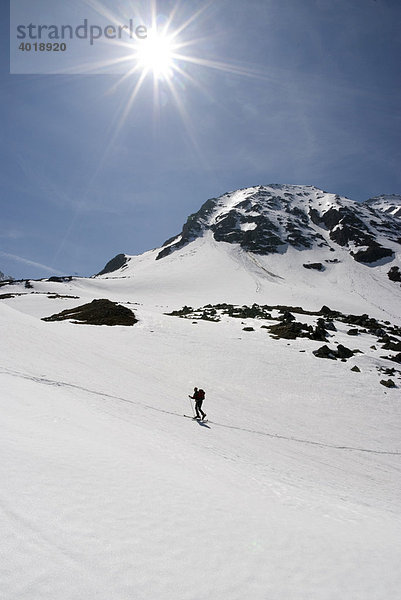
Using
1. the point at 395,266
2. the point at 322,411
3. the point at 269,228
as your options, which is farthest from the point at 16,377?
the point at 269,228

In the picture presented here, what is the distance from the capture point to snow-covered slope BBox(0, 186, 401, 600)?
132 inches

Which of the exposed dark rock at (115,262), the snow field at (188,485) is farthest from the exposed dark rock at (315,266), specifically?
the exposed dark rock at (115,262)

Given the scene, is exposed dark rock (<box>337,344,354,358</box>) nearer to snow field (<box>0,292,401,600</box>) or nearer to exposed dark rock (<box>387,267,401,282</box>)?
snow field (<box>0,292,401,600</box>)

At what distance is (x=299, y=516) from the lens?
5.77m

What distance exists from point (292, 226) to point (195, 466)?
150m

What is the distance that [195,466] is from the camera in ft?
25.6

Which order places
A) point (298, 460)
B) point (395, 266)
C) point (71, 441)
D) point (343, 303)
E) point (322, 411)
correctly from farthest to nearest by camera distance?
point (395, 266)
point (343, 303)
point (322, 411)
point (298, 460)
point (71, 441)

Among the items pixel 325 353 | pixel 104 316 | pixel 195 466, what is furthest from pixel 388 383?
pixel 104 316

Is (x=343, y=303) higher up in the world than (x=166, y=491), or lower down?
higher up

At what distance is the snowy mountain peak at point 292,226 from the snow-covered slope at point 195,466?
104 meters

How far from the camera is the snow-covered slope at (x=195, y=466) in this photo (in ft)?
11.0

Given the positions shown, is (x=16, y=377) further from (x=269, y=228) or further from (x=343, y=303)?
(x=269, y=228)

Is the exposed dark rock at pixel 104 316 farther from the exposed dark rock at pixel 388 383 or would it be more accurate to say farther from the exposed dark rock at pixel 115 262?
the exposed dark rock at pixel 115 262

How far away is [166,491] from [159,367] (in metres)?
16.3
